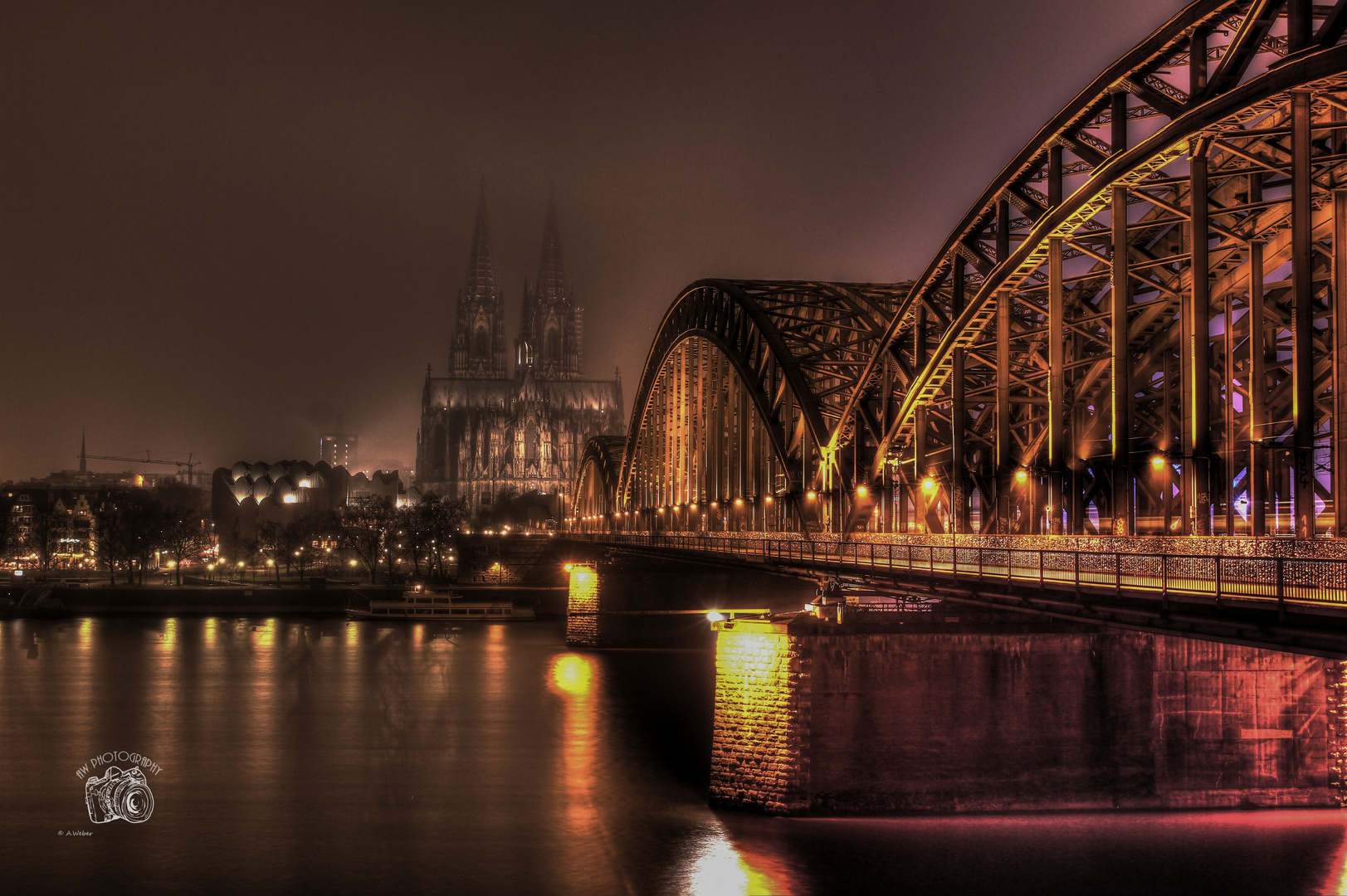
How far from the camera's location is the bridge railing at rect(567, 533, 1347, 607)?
61.9 ft

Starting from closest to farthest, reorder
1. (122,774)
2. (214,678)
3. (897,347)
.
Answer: (122,774) → (897,347) → (214,678)

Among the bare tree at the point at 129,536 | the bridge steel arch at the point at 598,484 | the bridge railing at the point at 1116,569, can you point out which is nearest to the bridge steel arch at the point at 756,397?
the bridge railing at the point at 1116,569

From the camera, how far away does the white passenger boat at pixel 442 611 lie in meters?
105

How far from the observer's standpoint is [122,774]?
42.8 meters

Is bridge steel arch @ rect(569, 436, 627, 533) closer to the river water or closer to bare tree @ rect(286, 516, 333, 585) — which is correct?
bare tree @ rect(286, 516, 333, 585)

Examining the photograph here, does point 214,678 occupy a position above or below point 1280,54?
below

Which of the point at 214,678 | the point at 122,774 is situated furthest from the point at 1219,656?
the point at 214,678

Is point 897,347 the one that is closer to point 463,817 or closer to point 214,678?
point 463,817

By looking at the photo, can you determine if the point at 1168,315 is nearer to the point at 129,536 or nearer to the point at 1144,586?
the point at 1144,586

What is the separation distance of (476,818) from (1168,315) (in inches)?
983

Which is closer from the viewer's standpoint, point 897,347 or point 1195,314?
point 1195,314

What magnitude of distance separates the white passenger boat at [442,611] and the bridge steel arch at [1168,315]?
6025cm

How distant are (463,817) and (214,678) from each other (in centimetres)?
3353

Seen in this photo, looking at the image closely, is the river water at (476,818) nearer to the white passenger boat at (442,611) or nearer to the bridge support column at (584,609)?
the bridge support column at (584,609)
